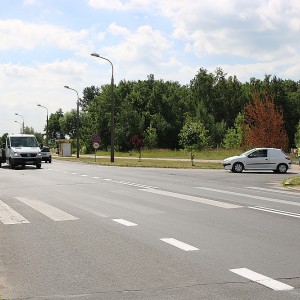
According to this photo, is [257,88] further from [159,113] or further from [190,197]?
[190,197]

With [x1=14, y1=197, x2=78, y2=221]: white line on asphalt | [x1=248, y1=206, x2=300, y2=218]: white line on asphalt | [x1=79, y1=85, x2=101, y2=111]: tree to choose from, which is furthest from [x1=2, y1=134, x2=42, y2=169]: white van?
[x1=79, y1=85, x2=101, y2=111]: tree

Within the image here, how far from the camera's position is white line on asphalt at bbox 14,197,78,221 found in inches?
404

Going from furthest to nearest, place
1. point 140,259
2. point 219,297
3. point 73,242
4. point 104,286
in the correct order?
point 73,242 < point 140,259 < point 104,286 < point 219,297

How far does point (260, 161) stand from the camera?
29.0 meters

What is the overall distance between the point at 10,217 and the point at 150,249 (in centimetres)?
439

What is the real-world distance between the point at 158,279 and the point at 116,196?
29.6 feet

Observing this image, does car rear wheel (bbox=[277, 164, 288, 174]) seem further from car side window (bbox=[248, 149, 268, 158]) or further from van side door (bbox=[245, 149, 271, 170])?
car side window (bbox=[248, 149, 268, 158])

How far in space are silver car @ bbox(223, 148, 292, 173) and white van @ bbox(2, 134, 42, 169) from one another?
43.1ft

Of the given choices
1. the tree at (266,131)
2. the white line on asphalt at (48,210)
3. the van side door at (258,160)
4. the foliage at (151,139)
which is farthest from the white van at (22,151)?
the foliage at (151,139)

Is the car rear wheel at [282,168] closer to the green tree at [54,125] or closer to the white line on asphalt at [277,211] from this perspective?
the white line on asphalt at [277,211]

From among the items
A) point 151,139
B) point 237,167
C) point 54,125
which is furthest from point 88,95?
point 237,167

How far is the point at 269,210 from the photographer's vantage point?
11352mm

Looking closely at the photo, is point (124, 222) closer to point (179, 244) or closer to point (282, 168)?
point (179, 244)

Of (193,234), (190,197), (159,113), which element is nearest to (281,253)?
(193,234)
